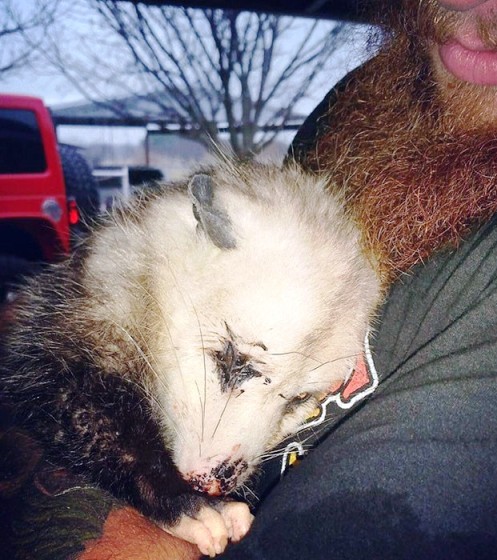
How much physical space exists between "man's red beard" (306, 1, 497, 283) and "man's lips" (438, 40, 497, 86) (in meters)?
0.03

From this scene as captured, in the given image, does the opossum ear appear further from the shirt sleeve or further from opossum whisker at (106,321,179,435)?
the shirt sleeve

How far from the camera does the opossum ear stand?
1235mm

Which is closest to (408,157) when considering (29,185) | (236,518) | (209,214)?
(209,214)

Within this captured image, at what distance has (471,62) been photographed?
1.19 m

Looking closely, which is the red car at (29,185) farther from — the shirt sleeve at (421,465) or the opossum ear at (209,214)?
the shirt sleeve at (421,465)

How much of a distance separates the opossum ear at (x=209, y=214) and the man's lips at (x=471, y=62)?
565 mm

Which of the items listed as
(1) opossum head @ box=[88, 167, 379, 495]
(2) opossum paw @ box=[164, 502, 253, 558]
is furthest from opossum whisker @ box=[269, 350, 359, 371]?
(2) opossum paw @ box=[164, 502, 253, 558]

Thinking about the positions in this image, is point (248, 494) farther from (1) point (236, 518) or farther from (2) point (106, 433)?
(2) point (106, 433)

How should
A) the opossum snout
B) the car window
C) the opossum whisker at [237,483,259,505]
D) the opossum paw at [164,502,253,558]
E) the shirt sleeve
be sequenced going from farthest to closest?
the car window
the opossum whisker at [237,483,259,505]
the opossum snout
the opossum paw at [164,502,253,558]
the shirt sleeve

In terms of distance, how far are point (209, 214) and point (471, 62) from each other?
0.62 metres

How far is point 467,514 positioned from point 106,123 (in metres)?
7.02

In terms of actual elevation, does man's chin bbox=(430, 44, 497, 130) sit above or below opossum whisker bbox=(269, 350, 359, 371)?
above

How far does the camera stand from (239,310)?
123cm

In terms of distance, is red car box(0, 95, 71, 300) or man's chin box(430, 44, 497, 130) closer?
man's chin box(430, 44, 497, 130)
